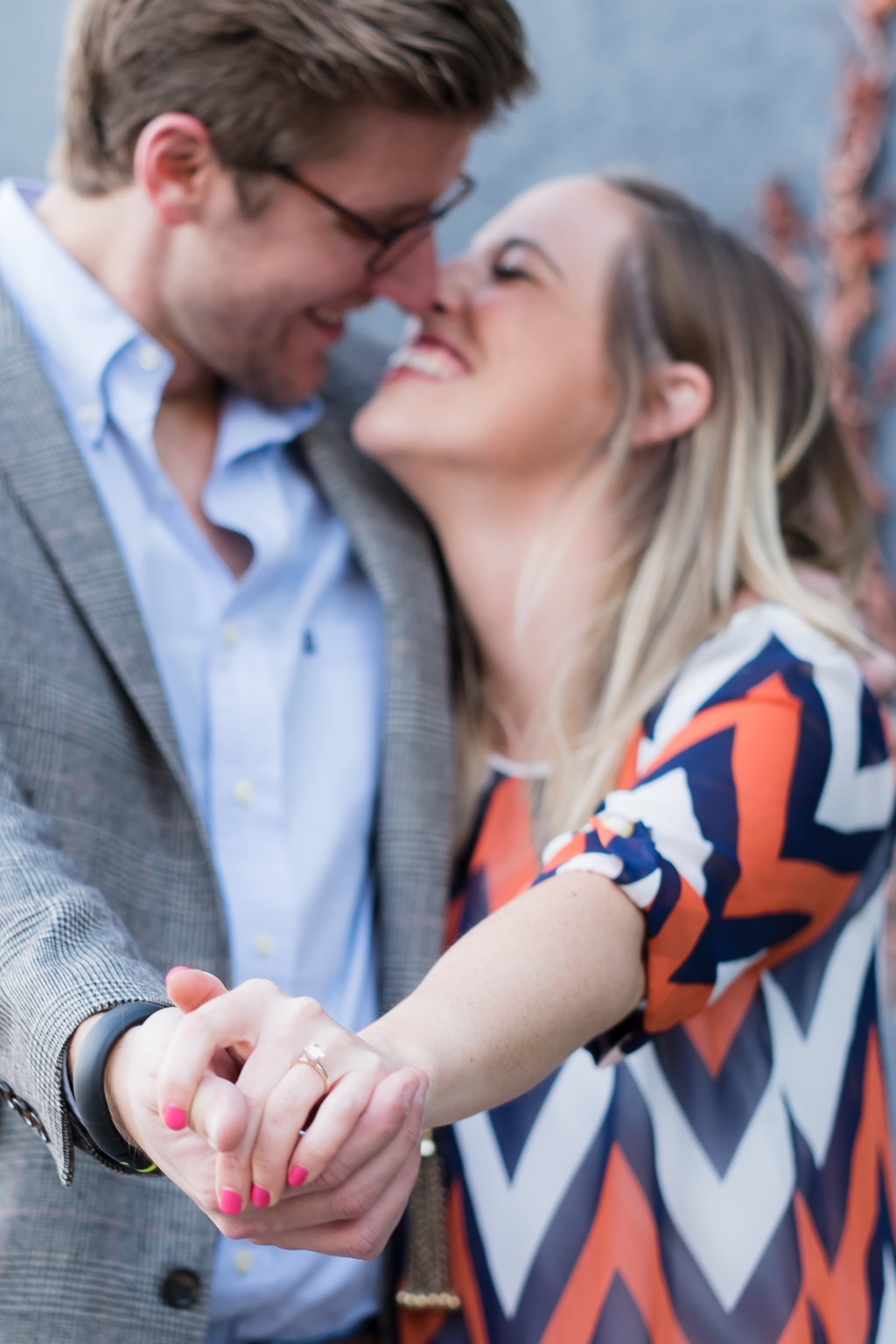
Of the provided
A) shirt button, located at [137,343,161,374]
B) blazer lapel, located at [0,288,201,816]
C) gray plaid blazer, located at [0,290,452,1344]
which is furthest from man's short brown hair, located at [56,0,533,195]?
blazer lapel, located at [0,288,201,816]

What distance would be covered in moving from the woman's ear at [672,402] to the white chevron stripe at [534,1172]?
877mm

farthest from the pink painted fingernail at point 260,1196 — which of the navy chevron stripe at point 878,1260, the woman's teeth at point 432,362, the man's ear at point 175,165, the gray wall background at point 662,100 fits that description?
the gray wall background at point 662,100

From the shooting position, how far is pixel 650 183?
1883mm

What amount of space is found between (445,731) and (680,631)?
32 centimetres

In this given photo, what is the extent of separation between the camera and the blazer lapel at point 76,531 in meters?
1.23

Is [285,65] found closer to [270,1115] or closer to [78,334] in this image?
[78,334]

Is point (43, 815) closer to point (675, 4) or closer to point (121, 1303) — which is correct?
point (121, 1303)

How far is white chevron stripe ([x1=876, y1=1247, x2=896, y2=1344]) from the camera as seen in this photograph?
128 centimetres

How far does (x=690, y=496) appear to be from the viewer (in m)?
1.66

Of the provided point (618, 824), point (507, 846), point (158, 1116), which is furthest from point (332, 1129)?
point (507, 846)

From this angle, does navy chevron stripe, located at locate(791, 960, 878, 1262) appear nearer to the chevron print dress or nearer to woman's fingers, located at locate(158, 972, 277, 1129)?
the chevron print dress

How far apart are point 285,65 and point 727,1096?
4.57 feet

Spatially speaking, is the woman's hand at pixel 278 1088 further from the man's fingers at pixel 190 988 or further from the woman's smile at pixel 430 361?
the woman's smile at pixel 430 361

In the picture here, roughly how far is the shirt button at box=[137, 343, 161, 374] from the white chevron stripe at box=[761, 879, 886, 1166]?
1.07m
